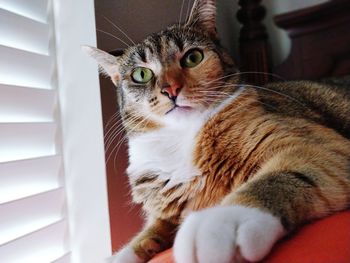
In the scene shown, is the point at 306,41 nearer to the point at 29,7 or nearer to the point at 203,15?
the point at 203,15

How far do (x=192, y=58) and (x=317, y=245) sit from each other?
1.67 ft

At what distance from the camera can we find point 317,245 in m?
0.50

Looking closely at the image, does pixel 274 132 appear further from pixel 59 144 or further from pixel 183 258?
pixel 59 144

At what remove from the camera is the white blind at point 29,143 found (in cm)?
88

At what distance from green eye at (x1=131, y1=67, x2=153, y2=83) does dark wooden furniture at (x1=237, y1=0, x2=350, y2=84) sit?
828 millimetres

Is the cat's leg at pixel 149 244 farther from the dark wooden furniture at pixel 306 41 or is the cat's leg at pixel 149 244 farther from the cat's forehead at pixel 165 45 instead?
the dark wooden furniture at pixel 306 41

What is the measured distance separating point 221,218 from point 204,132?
1.11 ft

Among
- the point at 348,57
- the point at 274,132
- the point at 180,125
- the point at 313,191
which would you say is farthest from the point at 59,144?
the point at 348,57

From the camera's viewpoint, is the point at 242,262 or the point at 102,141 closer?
the point at 242,262

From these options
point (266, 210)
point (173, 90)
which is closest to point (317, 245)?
point (266, 210)

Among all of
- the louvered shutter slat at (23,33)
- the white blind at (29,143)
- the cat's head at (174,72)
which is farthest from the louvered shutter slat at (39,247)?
the louvered shutter slat at (23,33)

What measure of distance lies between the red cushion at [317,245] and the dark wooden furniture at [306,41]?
1.14 m

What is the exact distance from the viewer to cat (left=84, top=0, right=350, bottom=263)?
59 centimetres

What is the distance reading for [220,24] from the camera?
179 centimetres
